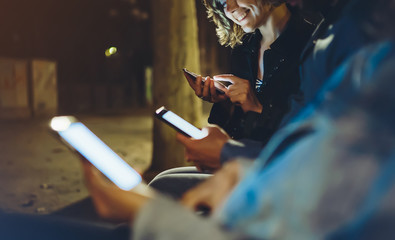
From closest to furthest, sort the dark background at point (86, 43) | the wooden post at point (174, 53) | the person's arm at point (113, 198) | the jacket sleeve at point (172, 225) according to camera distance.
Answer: the jacket sleeve at point (172, 225)
the person's arm at point (113, 198)
the wooden post at point (174, 53)
the dark background at point (86, 43)

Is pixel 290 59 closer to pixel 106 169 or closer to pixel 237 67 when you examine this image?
pixel 237 67

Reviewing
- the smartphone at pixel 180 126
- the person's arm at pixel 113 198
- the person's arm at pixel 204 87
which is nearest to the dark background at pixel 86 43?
the person's arm at pixel 204 87

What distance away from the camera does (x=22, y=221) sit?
137 centimetres

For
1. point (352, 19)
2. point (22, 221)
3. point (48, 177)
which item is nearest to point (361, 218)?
point (352, 19)

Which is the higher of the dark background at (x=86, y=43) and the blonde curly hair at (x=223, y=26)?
the blonde curly hair at (x=223, y=26)

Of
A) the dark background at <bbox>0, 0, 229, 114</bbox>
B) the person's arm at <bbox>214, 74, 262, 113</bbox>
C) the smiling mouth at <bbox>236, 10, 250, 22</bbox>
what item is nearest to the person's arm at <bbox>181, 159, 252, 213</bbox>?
the person's arm at <bbox>214, 74, 262, 113</bbox>

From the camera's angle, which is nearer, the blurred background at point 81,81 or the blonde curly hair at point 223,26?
the blonde curly hair at point 223,26

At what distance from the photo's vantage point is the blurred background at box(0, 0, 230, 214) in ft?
16.0

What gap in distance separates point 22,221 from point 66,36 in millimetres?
16343

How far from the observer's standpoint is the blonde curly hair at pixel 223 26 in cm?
224

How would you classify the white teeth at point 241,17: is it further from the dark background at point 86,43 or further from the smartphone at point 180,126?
the dark background at point 86,43

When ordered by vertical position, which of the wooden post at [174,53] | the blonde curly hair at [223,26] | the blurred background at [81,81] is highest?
the blonde curly hair at [223,26]

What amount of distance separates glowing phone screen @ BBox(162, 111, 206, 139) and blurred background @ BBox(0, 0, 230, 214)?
1.36 ft

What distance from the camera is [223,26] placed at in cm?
236
